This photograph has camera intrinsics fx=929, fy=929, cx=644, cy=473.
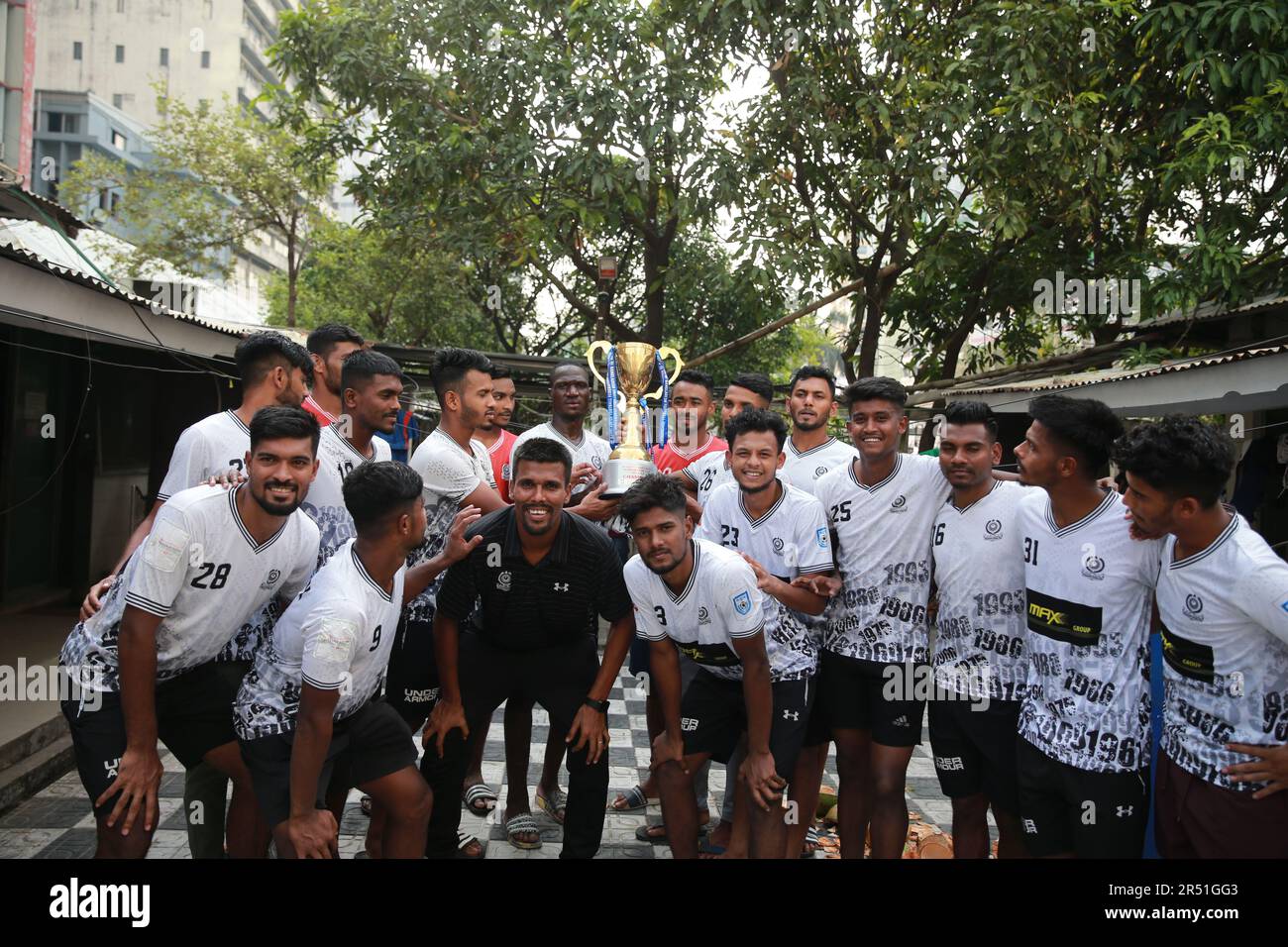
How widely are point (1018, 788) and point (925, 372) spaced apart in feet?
31.8

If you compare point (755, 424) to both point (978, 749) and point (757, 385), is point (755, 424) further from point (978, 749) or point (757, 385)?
point (978, 749)

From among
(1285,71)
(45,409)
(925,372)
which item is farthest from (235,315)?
(1285,71)

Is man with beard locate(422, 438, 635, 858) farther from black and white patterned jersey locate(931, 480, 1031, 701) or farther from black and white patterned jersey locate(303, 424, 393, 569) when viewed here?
black and white patterned jersey locate(931, 480, 1031, 701)

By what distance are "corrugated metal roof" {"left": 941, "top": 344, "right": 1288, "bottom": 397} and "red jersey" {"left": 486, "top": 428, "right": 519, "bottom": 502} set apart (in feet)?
15.6

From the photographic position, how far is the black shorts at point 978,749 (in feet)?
11.3

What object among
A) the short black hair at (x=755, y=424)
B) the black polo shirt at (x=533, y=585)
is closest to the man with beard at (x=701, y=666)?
the black polo shirt at (x=533, y=585)

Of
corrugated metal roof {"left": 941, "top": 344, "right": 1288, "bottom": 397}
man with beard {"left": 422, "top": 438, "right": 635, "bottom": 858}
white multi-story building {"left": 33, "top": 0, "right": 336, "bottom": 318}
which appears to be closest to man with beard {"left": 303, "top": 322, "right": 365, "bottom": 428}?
man with beard {"left": 422, "top": 438, "right": 635, "bottom": 858}

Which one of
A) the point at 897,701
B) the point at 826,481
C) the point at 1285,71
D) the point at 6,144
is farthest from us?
the point at 6,144

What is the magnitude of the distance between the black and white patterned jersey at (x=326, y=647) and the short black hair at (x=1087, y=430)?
2.42m

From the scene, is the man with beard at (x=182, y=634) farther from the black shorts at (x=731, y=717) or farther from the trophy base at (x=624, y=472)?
the trophy base at (x=624, y=472)

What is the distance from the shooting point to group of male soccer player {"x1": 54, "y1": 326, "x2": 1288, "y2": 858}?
295 centimetres

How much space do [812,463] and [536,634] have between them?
164cm

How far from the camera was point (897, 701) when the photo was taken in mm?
3723

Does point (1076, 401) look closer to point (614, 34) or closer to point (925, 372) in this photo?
point (614, 34)
